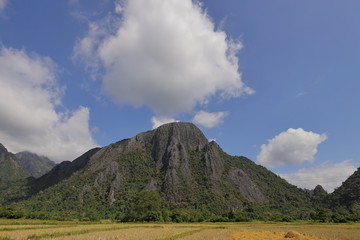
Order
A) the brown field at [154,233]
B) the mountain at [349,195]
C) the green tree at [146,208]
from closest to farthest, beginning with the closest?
the brown field at [154,233], the green tree at [146,208], the mountain at [349,195]

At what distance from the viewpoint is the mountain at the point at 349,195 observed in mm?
142050

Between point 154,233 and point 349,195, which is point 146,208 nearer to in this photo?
point 154,233

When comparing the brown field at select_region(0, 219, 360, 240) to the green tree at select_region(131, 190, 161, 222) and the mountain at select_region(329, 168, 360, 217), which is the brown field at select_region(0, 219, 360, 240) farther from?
A: the mountain at select_region(329, 168, 360, 217)

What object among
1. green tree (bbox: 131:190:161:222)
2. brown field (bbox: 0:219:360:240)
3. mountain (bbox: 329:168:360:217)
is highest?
mountain (bbox: 329:168:360:217)

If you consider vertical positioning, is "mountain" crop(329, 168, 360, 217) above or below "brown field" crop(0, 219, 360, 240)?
above

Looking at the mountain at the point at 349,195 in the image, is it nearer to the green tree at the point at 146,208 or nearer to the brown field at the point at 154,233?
the green tree at the point at 146,208

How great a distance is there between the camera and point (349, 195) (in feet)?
508

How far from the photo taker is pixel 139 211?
9931 centimetres

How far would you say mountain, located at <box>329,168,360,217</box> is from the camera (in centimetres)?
14205

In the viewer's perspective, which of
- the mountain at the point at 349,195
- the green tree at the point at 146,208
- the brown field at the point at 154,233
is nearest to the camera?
the brown field at the point at 154,233

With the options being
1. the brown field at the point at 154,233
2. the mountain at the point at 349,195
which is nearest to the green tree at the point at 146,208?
the brown field at the point at 154,233

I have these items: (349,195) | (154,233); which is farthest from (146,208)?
(349,195)

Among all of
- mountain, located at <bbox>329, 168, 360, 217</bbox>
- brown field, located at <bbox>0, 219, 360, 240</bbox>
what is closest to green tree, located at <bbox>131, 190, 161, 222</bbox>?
brown field, located at <bbox>0, 219, 360, 240</bbox>

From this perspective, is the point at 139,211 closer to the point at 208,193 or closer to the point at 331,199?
the point at 208,193
